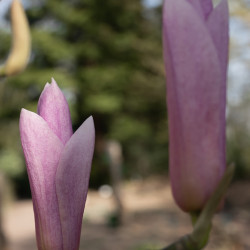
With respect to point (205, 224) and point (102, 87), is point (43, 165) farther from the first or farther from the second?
point (102, 87)

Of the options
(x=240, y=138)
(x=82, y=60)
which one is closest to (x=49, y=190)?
(x=240, y=138)

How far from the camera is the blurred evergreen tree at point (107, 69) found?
1030 centimetres

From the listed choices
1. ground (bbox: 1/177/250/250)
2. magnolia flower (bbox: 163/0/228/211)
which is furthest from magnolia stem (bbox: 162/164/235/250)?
ground (bbox: 1/177/250/250)

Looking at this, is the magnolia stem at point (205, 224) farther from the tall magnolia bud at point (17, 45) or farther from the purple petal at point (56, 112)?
the tall magnolia bud at point (17, 45)

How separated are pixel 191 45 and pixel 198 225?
0.35 ft

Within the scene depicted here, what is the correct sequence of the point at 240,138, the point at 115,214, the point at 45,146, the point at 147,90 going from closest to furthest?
the point at 45,146
the point at 115,214
the point at 240,138
the point at 147,90

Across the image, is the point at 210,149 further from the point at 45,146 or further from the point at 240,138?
the point at 240,138

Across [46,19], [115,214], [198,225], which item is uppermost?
[198,225]

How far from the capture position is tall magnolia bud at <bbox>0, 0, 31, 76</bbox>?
352 millimetres

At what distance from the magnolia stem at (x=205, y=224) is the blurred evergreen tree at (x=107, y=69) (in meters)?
9.77

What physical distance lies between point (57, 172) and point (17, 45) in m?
0.17

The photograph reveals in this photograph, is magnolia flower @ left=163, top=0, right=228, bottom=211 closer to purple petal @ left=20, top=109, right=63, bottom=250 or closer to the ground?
purple petal @ left=20, top=109, right=63, bottom=250

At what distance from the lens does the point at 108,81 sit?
10.6m

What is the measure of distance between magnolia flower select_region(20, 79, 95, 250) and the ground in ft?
14.5
